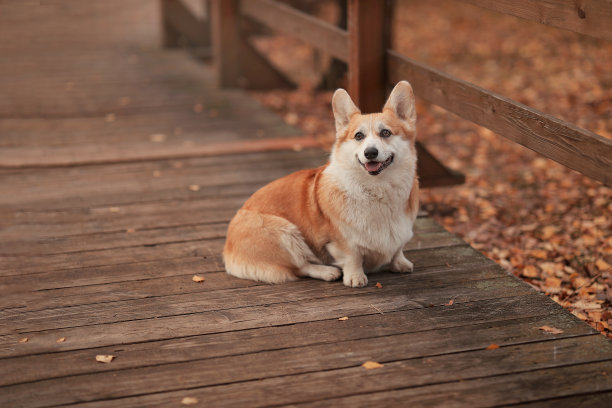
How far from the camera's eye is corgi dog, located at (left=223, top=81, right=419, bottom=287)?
3.28m

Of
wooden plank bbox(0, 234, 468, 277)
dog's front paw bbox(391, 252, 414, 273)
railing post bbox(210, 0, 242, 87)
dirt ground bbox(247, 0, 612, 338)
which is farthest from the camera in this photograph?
railing post bbox(210, 0, 242, 87)

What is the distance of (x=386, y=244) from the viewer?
3348 mm

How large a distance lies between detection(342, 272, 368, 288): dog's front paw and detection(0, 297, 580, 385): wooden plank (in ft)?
0.96

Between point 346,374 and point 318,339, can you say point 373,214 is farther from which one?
point 346,374

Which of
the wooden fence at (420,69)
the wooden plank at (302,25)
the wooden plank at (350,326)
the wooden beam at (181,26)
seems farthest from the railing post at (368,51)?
the wooden beam at (181,26)

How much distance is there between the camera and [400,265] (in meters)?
3.56

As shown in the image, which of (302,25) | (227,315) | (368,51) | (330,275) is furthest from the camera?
(302,25)

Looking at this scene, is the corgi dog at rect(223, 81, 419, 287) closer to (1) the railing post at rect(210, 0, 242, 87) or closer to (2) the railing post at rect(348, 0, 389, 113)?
(2) the railing post at rect(348, 0, 389, 113)

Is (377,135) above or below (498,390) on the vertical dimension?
above

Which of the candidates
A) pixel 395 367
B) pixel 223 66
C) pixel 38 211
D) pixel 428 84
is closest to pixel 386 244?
Result: pixel 395 367

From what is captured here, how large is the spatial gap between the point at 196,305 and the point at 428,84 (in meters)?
2.18

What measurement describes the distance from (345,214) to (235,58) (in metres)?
5.00

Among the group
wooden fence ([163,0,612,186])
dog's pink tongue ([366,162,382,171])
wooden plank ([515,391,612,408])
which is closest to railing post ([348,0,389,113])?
wooden fence ([163,0,612,186])

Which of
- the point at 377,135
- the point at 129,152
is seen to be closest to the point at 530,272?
the point at 377,135
